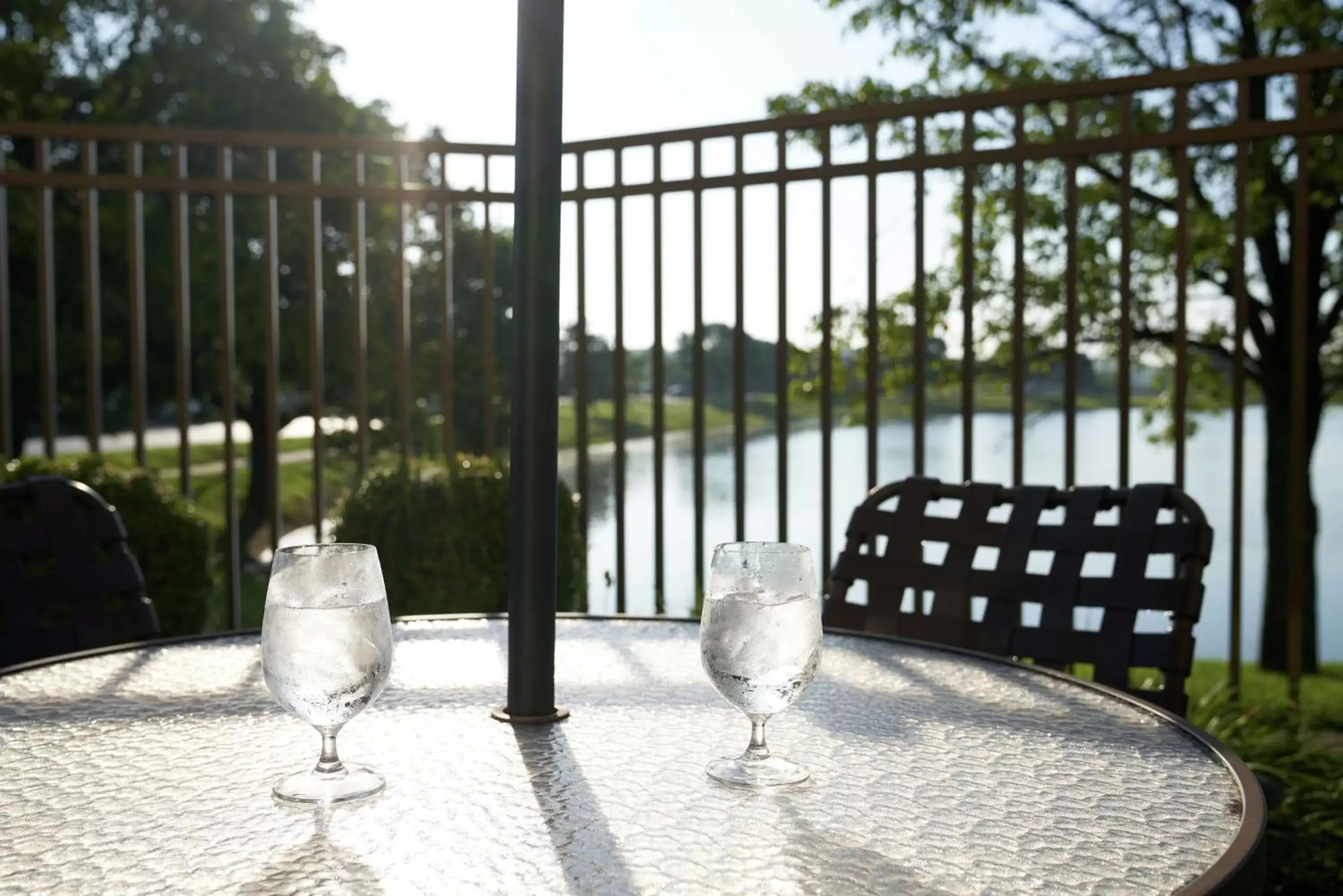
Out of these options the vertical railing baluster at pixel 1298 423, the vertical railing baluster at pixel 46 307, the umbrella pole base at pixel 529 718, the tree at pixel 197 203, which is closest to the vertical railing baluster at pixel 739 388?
the vertical railing baluster at pixel 1298 423

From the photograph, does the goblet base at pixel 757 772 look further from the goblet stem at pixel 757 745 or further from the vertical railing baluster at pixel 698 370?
the vertical railing baluster at pixel 698 370

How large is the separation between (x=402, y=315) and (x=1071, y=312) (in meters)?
2.04

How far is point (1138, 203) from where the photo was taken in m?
7.86

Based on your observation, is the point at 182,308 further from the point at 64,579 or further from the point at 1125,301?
the point at 1125,301

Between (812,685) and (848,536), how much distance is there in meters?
0.60

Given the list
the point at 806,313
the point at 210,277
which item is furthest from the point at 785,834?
the point at 210,277

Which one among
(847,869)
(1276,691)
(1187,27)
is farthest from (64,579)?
(1187,27)

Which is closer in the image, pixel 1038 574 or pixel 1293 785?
pixel 1038 574

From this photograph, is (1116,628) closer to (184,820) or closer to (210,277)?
(184,820)

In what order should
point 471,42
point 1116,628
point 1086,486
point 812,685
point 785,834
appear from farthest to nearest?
point 471,42, point 1086,486, point 1116,628, point 812,685, point 785,834

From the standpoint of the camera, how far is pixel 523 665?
959 mm

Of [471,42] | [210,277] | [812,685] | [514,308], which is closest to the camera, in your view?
[514,308]

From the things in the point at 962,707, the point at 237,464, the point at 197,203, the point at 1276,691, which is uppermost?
the point at 197,203

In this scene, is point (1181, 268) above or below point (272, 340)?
above
